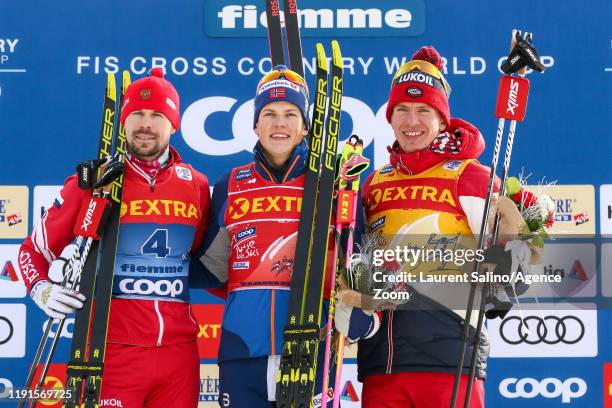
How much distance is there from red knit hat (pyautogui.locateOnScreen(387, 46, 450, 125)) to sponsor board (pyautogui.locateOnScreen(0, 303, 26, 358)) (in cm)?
216

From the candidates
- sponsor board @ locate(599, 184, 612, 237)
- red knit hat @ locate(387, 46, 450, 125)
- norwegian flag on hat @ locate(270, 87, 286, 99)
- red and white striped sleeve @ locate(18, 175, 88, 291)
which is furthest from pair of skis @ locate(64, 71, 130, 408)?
sponsor board @ locate(599, 184, 612, 237)

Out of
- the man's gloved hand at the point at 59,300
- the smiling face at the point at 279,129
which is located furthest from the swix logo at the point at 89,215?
the smiling face at the point at 279,129

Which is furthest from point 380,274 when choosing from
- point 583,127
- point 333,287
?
point 583,127

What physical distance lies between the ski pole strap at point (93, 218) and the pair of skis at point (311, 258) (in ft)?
2.28

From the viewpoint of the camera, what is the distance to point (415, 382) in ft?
10.8

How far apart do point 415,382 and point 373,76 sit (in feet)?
6.13

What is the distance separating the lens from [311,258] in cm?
335

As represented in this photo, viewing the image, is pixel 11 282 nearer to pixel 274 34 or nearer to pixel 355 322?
pixel 274 34

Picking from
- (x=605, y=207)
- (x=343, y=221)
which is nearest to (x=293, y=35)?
(x=343, y=221)

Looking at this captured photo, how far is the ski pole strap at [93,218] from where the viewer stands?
3.38 meters

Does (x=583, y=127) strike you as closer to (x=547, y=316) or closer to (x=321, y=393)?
(x=547, y=316)

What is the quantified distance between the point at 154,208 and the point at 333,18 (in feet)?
5.47

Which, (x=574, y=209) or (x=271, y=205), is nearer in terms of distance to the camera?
(x=271, y=205)

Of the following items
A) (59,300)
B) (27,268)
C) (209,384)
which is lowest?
(209,384)
